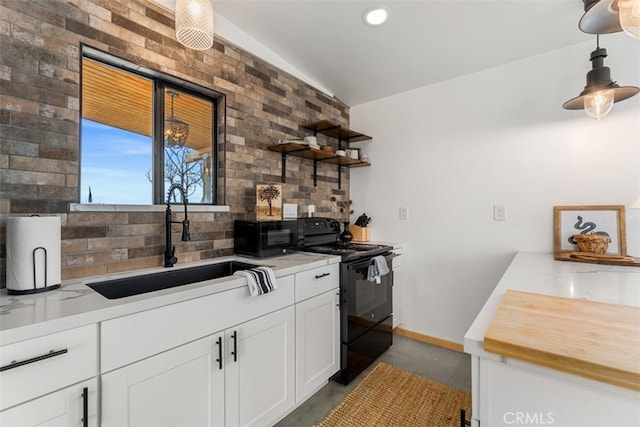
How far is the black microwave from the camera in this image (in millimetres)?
1956

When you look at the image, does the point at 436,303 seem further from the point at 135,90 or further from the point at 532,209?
the point at 135,90

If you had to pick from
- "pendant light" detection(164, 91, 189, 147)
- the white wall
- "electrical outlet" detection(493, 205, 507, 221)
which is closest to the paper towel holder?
"pendant light" detection(164, 91, 189, 147)

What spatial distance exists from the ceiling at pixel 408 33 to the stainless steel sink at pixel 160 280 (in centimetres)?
161

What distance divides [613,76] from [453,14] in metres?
1.19

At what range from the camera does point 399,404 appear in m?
1.89

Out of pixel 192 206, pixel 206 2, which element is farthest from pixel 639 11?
pixel 192 206

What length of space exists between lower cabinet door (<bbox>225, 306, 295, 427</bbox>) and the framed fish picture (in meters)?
1.99

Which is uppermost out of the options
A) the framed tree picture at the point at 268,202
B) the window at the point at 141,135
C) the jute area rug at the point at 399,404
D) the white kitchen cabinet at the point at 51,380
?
the window at the point at 141,135

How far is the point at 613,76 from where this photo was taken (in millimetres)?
1965

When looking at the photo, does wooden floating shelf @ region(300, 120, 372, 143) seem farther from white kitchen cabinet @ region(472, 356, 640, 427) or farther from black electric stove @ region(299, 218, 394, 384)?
white kitchen cabinet @ region(472, 356, 640, 427)

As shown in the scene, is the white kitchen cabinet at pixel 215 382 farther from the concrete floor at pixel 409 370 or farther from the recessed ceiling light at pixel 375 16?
the recessed ceiling light at pixel 375 16

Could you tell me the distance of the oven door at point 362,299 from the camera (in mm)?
2107

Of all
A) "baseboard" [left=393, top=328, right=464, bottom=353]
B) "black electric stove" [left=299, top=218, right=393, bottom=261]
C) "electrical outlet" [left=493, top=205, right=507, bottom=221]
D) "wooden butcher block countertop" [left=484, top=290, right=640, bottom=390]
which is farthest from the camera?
"baseboard" [left=393, top=328, right=464, bottom=353]

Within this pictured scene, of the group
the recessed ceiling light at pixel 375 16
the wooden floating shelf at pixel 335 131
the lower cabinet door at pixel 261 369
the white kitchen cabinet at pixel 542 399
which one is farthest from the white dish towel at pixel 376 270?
the recessed ceiling light at pixel 375 16
